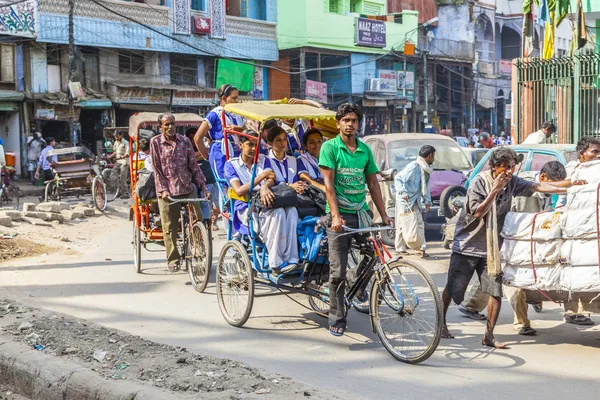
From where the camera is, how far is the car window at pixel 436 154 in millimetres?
13148

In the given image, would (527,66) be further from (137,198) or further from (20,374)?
(20,374)

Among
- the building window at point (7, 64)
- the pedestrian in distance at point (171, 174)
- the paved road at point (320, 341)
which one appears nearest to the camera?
the paved road at point (320, 341)

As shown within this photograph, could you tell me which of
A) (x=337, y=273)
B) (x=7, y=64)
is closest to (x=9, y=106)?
(x=7, y=64)

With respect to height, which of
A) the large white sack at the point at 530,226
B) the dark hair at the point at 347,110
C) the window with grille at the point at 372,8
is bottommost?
the large white sack at the point at 530,226

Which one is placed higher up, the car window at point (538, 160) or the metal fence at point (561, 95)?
the metal fence at point (561, 95)

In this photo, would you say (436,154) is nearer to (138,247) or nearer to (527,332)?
(138,247)

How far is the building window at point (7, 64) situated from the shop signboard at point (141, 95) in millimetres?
3818

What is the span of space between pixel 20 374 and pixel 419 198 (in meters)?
6.76

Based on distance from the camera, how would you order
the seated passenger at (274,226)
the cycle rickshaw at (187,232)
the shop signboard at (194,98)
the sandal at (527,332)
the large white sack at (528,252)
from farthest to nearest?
the shop signboard at (194,98), the cycle rickshaw at (187,232), the sandal at (527,332), the seated passenger at (274,226), the large white sack at (528,252)

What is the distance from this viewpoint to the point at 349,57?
1593 inches

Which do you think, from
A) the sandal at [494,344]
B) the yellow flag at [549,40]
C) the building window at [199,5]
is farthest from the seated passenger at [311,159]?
the building window at [199,5]

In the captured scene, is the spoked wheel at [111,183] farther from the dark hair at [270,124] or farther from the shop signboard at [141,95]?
the dark hair at [270,124]

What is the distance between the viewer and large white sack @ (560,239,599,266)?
5.49 m

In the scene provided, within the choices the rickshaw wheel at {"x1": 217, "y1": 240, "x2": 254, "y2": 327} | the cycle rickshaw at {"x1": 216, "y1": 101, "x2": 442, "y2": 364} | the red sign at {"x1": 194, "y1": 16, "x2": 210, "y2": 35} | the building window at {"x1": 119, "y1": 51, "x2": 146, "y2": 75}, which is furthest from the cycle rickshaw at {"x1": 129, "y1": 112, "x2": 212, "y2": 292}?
the red sign at {"x1": 194, "y1": 16, "x2": 210, "y2": 35}
